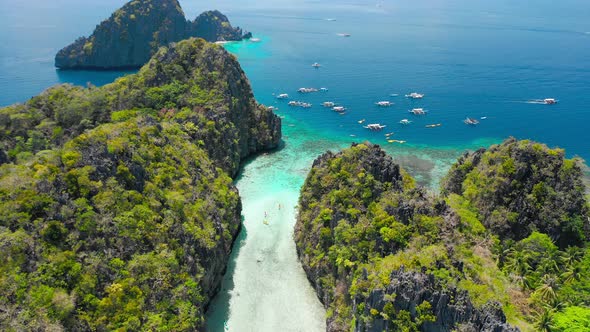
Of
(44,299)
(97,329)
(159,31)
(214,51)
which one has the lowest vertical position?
(97,329)

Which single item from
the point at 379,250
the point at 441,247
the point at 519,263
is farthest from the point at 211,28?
the point at 441,247

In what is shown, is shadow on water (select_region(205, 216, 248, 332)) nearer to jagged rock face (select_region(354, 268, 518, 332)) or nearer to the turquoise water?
the turquoise water

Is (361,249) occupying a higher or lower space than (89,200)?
lower

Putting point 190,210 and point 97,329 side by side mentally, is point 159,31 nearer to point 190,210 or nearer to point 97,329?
point 190,210

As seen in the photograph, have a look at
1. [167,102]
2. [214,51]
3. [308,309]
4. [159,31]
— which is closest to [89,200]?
[308,309]

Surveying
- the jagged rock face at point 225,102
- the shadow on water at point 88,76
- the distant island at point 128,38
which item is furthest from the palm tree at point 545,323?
the distant island at point 128,38

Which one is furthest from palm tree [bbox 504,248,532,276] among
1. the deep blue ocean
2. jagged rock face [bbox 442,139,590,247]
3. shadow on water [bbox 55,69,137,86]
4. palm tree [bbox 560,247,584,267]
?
shadow on water [bbox 55,69,137,86]

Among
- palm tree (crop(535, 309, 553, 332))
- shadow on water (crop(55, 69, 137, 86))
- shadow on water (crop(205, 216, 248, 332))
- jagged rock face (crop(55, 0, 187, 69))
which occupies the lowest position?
shadow on water (crop(205, 216, 248, 332))
